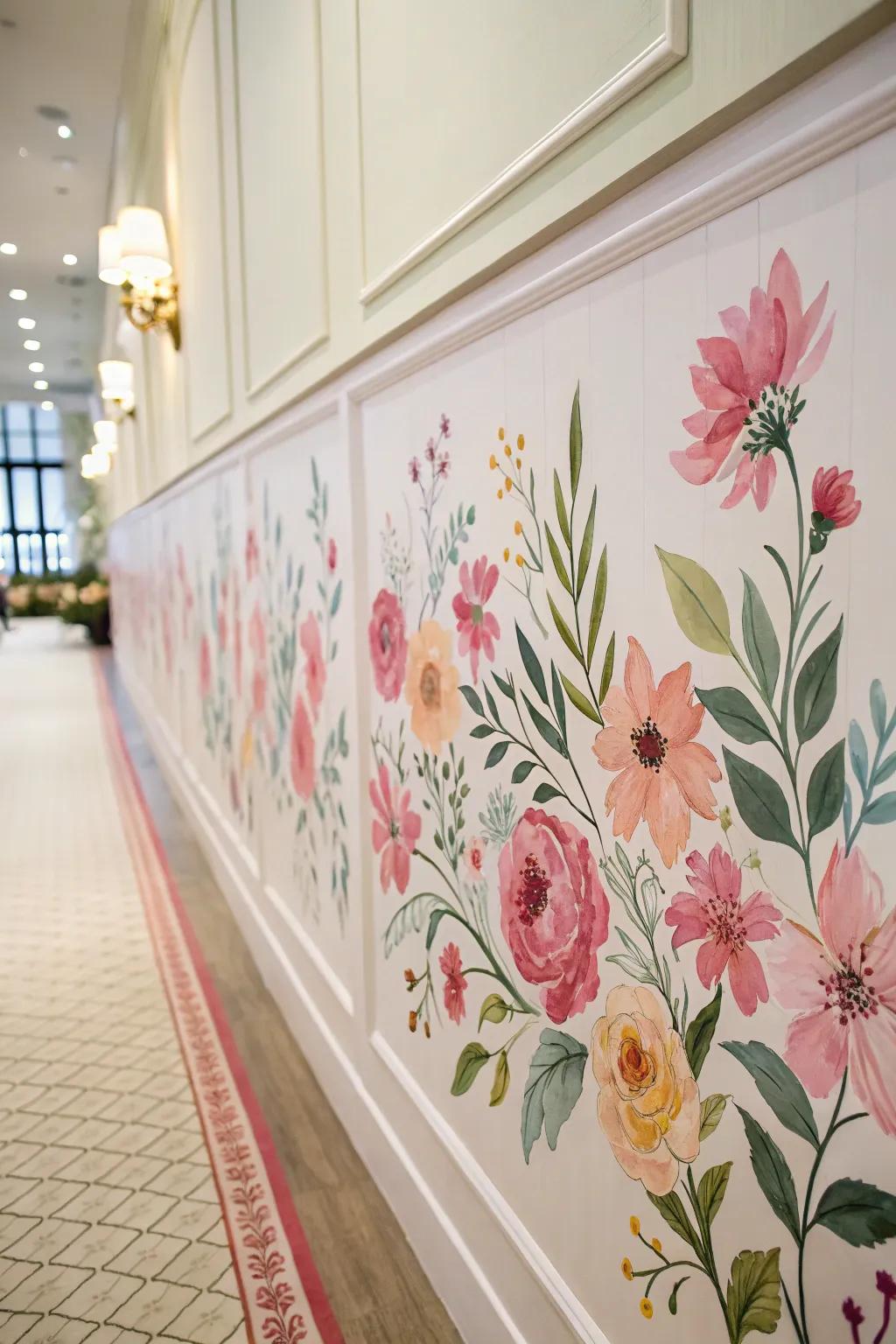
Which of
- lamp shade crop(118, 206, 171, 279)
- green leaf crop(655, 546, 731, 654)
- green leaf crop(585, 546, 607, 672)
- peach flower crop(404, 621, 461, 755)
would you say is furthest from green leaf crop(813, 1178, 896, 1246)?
lamp shade crop(118, 206, 171, 279)

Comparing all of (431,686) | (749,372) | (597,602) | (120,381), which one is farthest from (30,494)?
(749,372)

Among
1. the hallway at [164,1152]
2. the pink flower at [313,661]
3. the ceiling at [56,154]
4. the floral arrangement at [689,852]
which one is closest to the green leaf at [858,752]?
the floral arrangement at [689,852]

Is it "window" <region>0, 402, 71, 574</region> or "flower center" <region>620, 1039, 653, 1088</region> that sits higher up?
"window" <region>0, 402, 71, 574</region>

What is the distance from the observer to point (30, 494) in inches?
934

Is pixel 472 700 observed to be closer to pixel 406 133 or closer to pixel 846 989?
pixel 846 989

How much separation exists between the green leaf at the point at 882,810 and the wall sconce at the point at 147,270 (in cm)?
420

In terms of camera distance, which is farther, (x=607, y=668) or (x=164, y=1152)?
(x=164, y=1152)

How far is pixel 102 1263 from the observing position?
1.75 meters

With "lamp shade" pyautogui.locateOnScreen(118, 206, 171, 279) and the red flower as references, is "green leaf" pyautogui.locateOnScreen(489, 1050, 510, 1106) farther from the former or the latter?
"lamp shade" pyautogui.locateOnScreen(118, 206, 171, 279)

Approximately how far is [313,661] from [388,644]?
0.56 meters

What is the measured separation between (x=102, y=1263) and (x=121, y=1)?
636cm

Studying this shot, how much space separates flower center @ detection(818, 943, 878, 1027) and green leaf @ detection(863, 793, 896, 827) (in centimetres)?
11

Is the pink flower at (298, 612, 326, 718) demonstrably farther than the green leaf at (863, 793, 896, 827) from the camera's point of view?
Yes

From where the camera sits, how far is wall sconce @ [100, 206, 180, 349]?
4.21 metres
